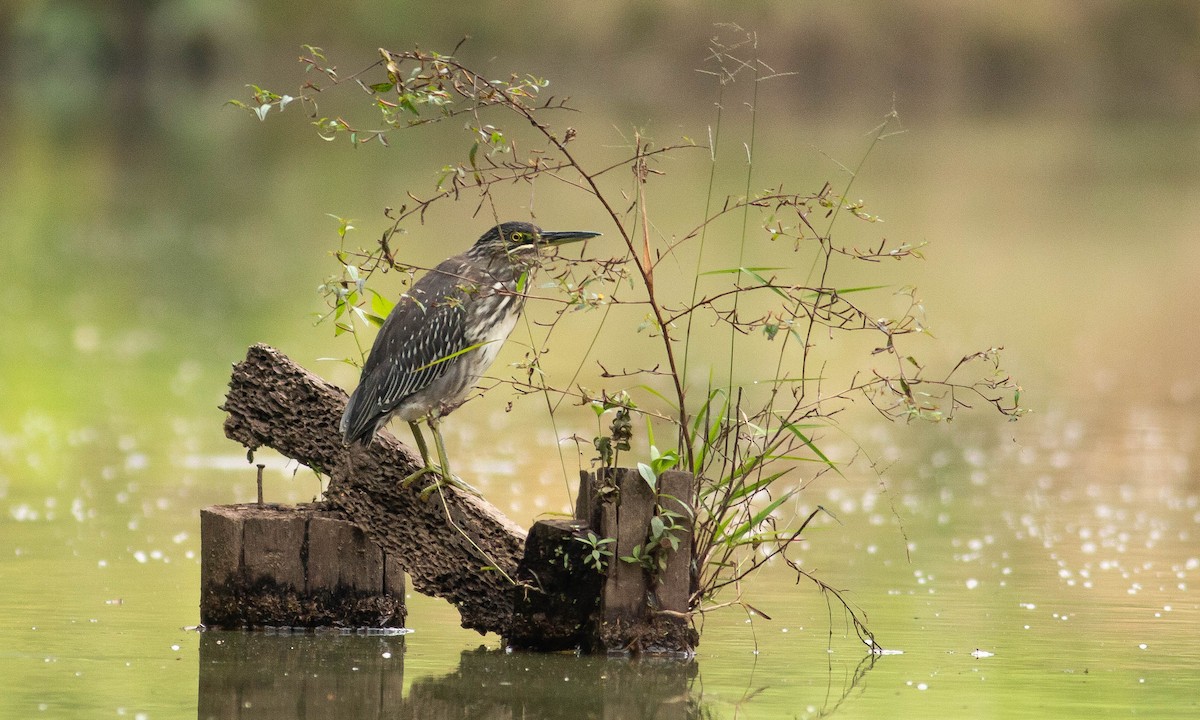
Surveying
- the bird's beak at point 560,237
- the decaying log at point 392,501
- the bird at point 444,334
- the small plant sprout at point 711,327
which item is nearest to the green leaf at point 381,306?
the small plant sprout at point 711,327

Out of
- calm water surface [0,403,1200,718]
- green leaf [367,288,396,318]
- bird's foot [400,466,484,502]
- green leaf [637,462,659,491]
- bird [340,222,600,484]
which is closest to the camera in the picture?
calm water surface [0,403,1200,718]

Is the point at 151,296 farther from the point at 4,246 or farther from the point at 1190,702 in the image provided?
the point at 1190,702

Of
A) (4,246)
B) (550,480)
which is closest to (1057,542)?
(550,480)

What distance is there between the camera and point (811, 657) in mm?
6922

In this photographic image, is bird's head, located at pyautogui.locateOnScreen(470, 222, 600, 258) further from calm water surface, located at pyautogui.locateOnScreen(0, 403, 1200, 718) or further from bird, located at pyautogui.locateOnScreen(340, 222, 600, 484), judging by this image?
calm water surface, located at pyautogui.locateOnScreen(0, 403, 1200, 718)

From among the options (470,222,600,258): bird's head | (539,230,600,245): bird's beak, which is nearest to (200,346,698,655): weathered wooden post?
(470,222,600,258): bird's head

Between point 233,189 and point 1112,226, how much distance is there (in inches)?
524

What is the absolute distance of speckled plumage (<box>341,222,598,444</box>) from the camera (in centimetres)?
708

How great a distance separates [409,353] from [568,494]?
2134 millimetres

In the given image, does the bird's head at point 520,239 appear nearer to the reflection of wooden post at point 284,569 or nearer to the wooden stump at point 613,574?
the wooden stump at point 613,574

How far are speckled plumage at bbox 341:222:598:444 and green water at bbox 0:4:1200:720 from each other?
0.82 meters

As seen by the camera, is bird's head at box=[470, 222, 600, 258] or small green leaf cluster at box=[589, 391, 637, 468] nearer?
small green leaf cluster at box=[589, 391, 637, 468]

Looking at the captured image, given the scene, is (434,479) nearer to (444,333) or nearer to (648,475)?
(444,333)

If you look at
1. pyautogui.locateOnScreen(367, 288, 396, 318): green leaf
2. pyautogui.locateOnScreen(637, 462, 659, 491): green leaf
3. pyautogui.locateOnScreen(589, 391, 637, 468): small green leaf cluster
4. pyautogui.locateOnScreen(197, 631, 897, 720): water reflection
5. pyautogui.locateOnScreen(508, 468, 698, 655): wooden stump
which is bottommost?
pyautogui.locateOnScreen(197, 631, 897, 720): water reflection
